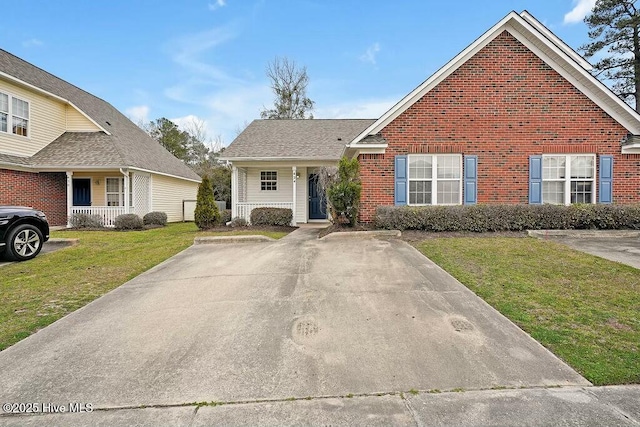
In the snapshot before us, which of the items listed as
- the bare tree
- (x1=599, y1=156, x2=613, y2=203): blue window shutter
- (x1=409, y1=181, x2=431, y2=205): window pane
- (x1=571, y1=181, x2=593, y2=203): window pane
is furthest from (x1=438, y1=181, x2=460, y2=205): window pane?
the bare tree

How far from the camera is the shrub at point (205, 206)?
13039 mm

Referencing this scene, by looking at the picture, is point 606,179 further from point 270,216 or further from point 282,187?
point 282,187

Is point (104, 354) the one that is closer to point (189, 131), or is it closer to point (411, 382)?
point (411, 382)

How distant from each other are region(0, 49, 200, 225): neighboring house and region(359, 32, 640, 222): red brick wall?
11.6 metres

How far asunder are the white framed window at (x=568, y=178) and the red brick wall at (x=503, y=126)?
32 centimetres

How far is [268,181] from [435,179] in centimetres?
814

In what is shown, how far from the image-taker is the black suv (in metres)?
7.73

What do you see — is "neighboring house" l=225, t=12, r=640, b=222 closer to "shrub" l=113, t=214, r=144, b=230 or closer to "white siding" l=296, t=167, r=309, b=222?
"white siding" l=296, t=167, r=309, b=222

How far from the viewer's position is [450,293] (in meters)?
5.20

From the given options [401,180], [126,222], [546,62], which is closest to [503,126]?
[546,62]

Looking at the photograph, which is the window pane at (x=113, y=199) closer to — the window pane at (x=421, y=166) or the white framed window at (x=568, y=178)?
the window pane at (x=421, y=166)

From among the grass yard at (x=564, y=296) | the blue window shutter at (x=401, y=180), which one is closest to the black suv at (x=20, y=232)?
the grass yard at (x=564, y=296)

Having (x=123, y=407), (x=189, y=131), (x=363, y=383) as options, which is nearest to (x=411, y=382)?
(x=363, y=383)

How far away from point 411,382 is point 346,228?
26.2 feet
